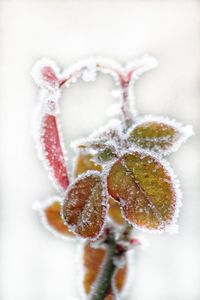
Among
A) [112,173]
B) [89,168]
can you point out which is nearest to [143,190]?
[112,173]

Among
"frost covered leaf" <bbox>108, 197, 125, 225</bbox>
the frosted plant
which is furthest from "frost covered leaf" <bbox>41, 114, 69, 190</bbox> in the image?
"frost covered leaf" <bbox>108, 197, 125, 225</bbox>

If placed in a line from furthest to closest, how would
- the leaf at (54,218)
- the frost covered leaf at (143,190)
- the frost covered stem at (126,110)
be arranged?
the leaf at (54,218), the frost covered stem at (126,110), the frost covered leaf at (143,190)

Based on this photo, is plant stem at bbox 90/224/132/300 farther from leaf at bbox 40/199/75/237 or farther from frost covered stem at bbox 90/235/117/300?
leaf at bbox 40/199/75/237

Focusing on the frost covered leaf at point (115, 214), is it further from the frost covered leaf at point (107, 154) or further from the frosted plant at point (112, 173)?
the frost covered leaf at point (107, 154)

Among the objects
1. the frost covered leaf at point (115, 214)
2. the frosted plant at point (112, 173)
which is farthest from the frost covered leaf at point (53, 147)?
the frost covered leaf at point (115, 214)

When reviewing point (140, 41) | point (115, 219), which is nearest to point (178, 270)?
point (140, 41)

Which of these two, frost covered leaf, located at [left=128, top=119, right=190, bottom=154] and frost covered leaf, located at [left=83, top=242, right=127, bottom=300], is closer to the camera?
frost covered leaf, located at [left=128, top=119, right=190, bottom=154]

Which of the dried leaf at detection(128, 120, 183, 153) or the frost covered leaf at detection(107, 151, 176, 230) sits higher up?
the dried leaf at detection(128, 120, 183, 153)
